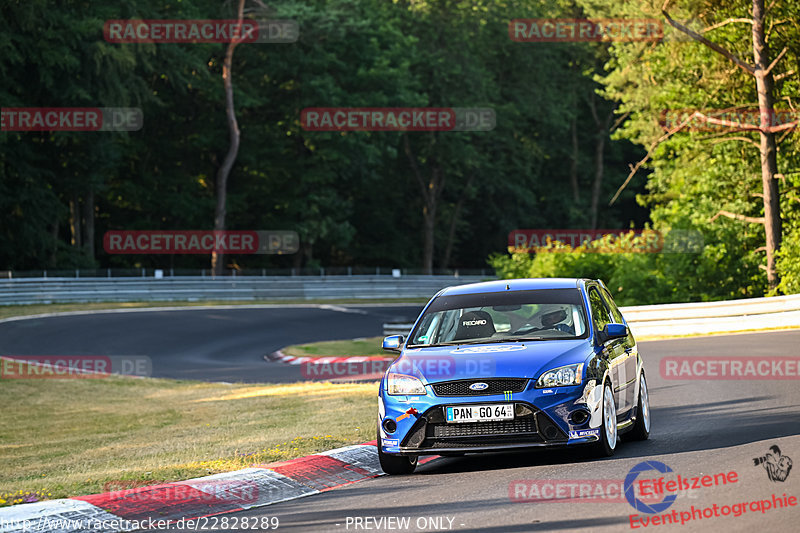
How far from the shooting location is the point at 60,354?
28453 mm

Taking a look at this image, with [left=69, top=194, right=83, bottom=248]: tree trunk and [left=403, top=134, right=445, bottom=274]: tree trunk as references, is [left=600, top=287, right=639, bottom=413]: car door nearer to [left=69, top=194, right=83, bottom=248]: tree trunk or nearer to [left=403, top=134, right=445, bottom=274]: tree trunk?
[left=69, top=194, right=83, bottom=248]: tree trunk

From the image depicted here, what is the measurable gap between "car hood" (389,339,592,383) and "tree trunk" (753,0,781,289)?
21.4 m

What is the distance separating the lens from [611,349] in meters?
10.1

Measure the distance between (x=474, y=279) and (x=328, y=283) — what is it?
785cm

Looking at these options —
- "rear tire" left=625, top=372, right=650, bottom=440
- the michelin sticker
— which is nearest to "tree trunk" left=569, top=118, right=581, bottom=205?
"rear tire" left=625, top=372, right=650, bottom=440

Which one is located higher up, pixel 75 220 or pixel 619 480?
pixel 75 220

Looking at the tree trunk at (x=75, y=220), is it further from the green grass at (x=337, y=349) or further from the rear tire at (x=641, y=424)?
the rear tire at (x=641, y=424)

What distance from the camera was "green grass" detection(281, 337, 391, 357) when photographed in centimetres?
2969

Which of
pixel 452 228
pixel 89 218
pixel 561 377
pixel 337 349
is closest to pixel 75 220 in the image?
pixel 89 218

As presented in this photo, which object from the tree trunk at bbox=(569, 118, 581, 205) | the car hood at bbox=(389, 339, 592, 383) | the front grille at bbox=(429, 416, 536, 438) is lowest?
the front grille at bbox=(429, 416, 536, 438)

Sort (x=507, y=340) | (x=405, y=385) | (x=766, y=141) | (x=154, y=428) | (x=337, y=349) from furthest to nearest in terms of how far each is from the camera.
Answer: (x=337, y=349)
(x=766, y=141)
(x=154, y=428)
(x=507, y=340)
(x=405, y=385)

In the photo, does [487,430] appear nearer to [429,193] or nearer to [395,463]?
[395,463]

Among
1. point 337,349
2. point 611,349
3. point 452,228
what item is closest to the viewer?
point 611,349

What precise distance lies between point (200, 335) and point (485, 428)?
87.3ft
